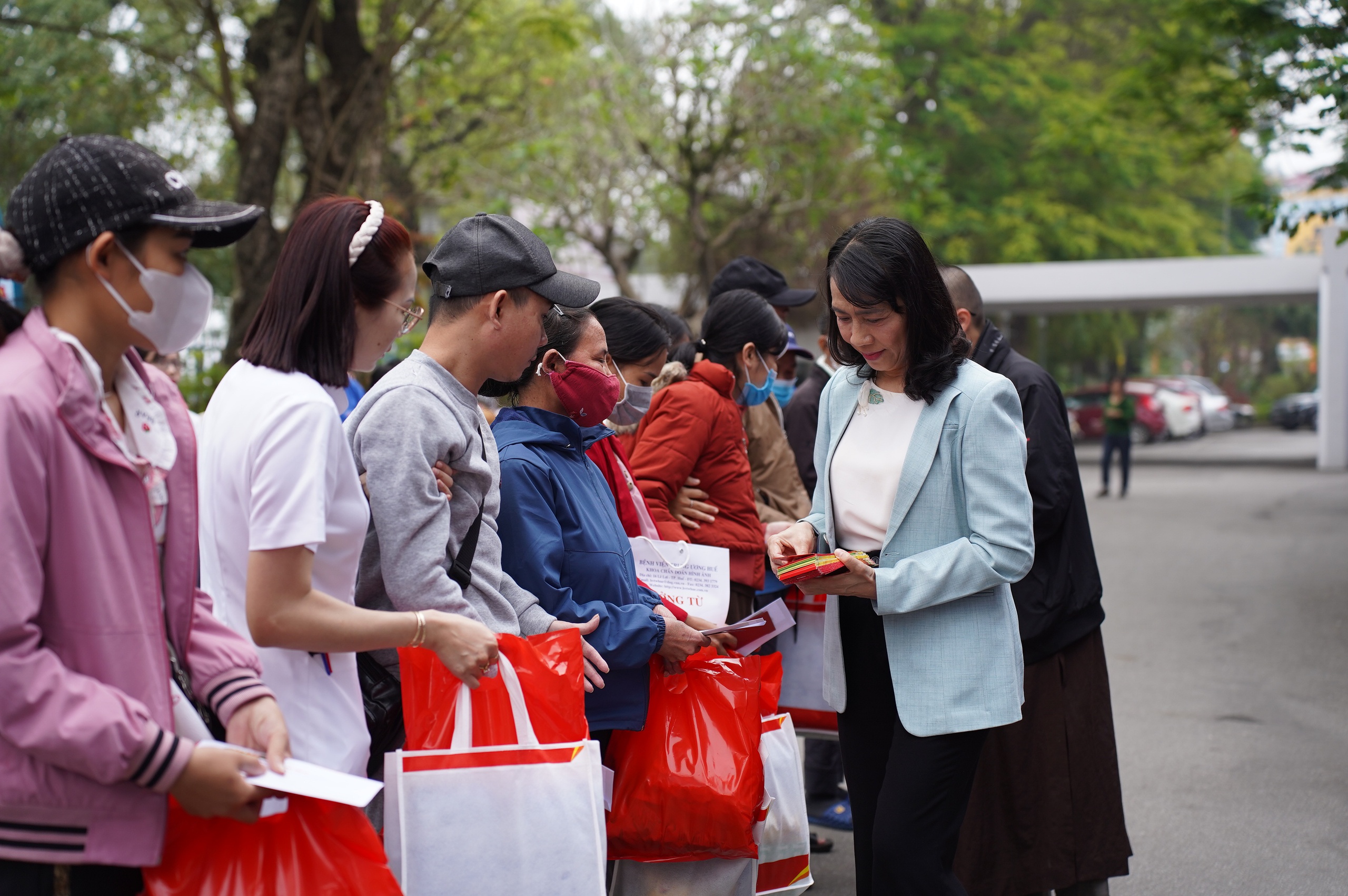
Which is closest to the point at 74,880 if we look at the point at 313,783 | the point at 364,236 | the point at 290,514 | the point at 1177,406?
the point at 313,783

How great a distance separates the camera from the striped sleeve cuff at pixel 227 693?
6.23 feet

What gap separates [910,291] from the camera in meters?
2.89

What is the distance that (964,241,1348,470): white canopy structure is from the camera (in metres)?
22.2

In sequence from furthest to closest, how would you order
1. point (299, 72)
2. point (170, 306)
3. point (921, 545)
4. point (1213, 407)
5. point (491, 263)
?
point (1213, 407)
point (299, 72)
point (921, 545)
point (491, 263)
point (170, 306)

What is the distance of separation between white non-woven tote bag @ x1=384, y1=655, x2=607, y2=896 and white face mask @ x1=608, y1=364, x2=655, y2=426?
1.54 metres

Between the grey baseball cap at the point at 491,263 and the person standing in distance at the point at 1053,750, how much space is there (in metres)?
1.66

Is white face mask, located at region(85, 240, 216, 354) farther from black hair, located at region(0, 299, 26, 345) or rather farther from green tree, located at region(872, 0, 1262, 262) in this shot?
green tree, located at region(872, 0, 1262, 262)

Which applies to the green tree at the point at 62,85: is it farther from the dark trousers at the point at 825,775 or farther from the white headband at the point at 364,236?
the white headband at the point at 364,236

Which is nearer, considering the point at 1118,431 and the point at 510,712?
the point at 510,712

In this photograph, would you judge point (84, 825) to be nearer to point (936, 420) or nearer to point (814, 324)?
point (936, 420)

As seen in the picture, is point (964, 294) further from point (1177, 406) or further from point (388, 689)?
point (1177, 406)

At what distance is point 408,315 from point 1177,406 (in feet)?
111

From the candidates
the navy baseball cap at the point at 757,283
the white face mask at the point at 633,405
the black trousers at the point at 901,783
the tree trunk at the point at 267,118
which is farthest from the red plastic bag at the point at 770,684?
the tree trunk at the point at 267,118

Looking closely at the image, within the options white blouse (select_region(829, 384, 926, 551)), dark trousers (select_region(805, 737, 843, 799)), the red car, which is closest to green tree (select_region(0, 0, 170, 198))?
dark trousers (select_region(805, 737, 843, 799))
